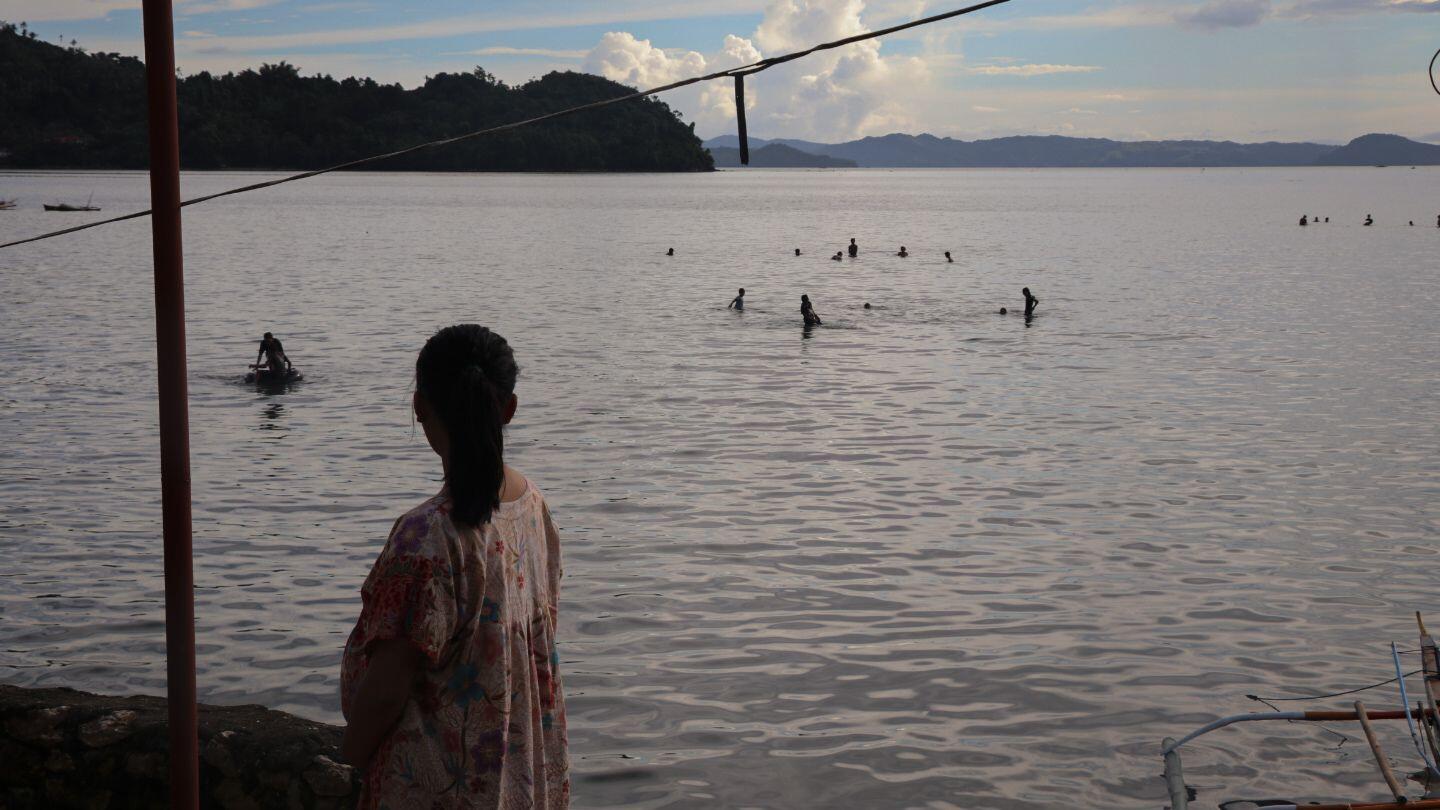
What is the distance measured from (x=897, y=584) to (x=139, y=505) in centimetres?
787

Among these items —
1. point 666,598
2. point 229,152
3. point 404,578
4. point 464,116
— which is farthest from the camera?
point 464,116

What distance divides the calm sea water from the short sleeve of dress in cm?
452

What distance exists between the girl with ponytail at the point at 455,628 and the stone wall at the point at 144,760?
2.48m

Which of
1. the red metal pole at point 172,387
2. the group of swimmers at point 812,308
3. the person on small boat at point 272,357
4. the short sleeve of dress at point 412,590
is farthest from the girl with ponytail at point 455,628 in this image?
the group of swimmers at point 812,308

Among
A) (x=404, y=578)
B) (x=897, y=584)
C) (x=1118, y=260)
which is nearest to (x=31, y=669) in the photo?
(x=897, y=584)

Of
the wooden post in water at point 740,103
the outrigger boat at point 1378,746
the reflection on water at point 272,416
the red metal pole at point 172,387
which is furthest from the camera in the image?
the reflection on water at point 272,416

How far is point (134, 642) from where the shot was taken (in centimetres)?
979

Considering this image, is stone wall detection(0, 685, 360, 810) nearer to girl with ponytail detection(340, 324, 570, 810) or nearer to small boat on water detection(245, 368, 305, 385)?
girl with ponytail detection(340, 324, 570, 810)

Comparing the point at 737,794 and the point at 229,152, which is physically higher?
the point at 229,152

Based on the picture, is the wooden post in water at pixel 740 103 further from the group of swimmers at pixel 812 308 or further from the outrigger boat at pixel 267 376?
the group of swimmers at pixel 812 308

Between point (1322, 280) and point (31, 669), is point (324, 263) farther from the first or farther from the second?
point (31, 669)

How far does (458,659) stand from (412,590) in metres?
0.26

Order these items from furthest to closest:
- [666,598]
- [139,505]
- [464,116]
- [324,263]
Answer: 1. [464,116]
2. [324,263]
3. [139,505]
4. [666,598]

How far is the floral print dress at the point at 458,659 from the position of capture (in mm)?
3197
